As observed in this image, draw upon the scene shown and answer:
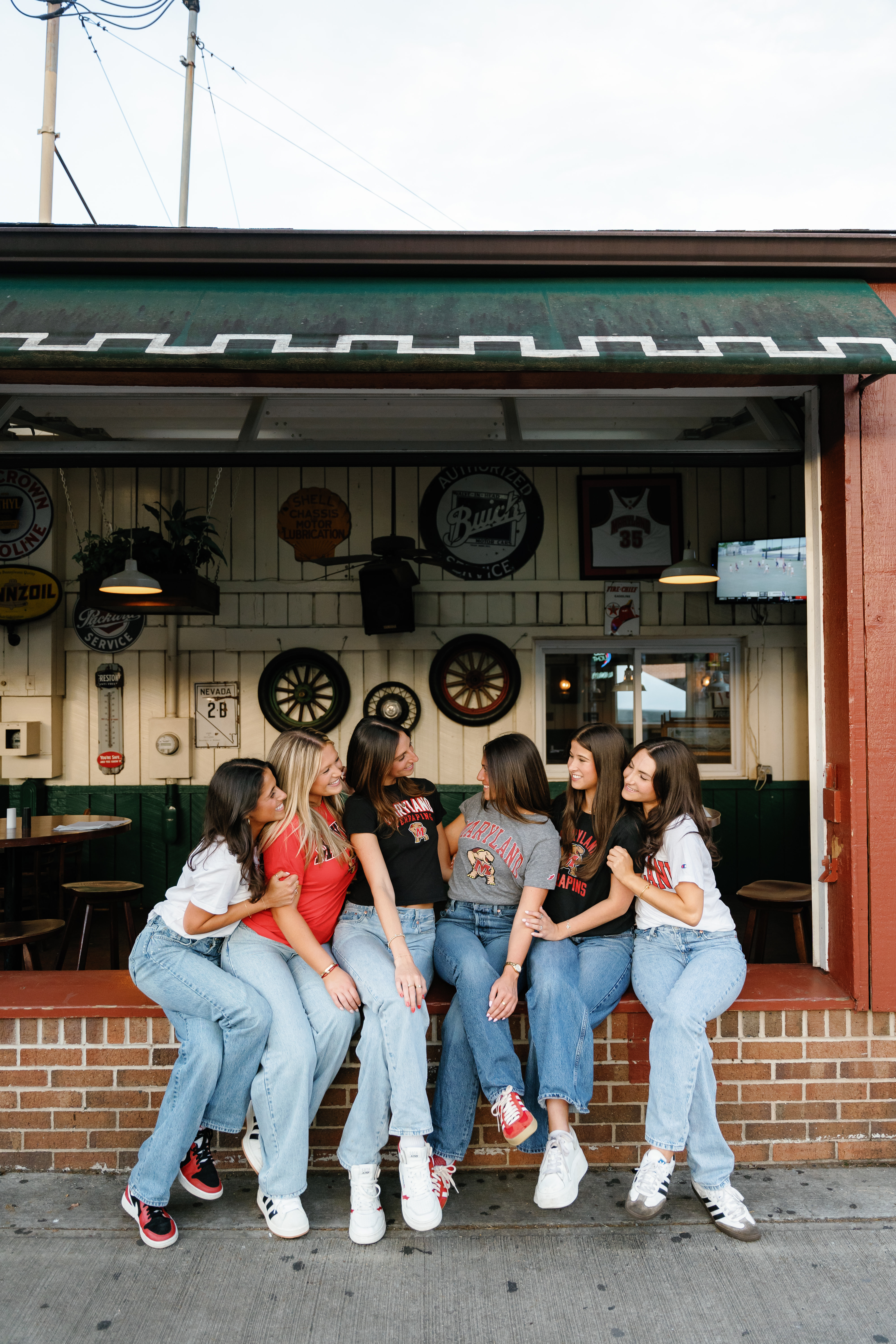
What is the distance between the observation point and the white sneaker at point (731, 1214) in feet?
8.43

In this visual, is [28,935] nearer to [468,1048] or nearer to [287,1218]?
[287,1218]

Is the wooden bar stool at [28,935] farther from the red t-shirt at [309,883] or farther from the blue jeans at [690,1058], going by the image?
the blue jeans at [690,1058]

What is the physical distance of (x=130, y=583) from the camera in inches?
207

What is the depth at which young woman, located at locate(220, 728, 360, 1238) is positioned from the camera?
261cm

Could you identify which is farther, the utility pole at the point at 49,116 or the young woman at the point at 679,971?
the utility pole at the point at 49,116

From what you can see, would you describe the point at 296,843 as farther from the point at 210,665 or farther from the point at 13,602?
the point at 13,602

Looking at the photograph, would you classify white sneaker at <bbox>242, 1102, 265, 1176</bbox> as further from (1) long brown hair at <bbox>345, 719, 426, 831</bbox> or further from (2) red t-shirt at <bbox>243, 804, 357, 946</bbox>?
(1) long brown hair at <bbox>345, 719, 426, 831</bbox>

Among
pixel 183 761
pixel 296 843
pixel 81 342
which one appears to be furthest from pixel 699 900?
pixel 183 761

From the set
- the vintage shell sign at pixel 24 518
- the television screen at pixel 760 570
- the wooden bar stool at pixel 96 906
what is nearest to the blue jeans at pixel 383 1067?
the wooden bar stool at pixel 96 906

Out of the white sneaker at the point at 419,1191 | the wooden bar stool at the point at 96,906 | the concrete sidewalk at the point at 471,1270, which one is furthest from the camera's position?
the wooden bar stool at the point at 96,906

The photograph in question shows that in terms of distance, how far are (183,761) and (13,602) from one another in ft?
5.77

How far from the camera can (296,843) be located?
289 centimetres

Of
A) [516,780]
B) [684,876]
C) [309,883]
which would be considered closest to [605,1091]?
[684,876]

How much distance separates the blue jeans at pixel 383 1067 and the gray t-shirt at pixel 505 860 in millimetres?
393
